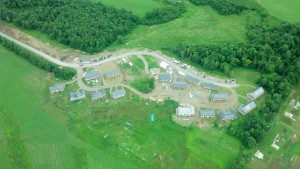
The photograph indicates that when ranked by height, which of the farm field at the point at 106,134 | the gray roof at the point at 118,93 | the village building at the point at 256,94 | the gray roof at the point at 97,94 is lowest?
the farm field at the point at 106,134

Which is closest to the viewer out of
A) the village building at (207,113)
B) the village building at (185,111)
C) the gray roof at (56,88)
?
the village building at (207,113)

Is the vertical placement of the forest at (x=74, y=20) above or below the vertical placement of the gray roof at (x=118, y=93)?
above

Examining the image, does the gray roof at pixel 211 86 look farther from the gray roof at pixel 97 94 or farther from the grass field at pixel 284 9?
the grass field at pixel 284 9

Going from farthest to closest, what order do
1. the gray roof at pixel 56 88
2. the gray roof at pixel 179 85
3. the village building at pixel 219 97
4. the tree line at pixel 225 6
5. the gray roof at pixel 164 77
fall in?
1. the tree line at pixel 225 6
2. the gray roof at pixel 164 77
3. the gray roof at pixel 56 88
4. the gray roof at pixel 179 85
5. the village building at pixel 219 97

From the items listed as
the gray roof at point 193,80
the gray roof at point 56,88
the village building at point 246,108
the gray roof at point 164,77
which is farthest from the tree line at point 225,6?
the gray roof at point 56,88

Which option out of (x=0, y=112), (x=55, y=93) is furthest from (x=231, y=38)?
(x=0, y=112)

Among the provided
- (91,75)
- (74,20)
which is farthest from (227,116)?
(74,20)

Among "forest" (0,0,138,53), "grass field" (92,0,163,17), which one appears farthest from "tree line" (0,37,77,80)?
"grass field" (92,0,163,17)

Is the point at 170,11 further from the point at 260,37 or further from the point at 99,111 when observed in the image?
the point at 99,111
